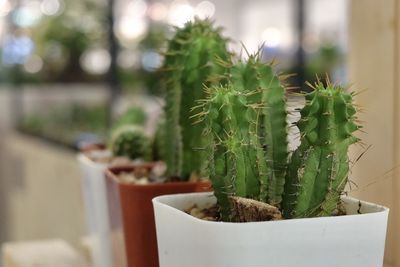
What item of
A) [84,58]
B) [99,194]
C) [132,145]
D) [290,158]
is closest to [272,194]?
[290,158]

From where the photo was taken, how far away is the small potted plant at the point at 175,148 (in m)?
0.76

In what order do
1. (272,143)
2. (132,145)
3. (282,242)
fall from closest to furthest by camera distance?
(282,242)
(272,143)
(132,145)

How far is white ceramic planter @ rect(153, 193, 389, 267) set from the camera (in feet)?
1.83

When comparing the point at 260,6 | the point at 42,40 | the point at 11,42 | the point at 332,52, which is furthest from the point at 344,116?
the point at 260,6

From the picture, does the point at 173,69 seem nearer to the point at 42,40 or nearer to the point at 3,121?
the point at 42,40

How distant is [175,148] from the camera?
0.88 metres

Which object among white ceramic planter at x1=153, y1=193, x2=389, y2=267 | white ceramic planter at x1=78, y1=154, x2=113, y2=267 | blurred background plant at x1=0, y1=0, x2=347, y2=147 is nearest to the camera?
white ceramic planter at x1=153, y1=193, x2=389, y2=267

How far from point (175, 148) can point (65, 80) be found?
3373mm

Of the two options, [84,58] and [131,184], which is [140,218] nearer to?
[131,184]

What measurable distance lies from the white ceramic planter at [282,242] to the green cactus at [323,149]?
4 cm

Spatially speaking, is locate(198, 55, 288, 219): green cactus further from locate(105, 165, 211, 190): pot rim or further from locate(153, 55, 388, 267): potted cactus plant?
locate(105, 165, 211, 190): pot rim

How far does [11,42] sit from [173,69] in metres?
3.73

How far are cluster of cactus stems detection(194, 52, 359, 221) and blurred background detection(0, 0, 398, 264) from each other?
2193 millimetres

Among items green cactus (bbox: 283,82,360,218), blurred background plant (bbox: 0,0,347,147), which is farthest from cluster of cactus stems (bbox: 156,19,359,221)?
blurred background plant (bbox: 0,0,347,147)
